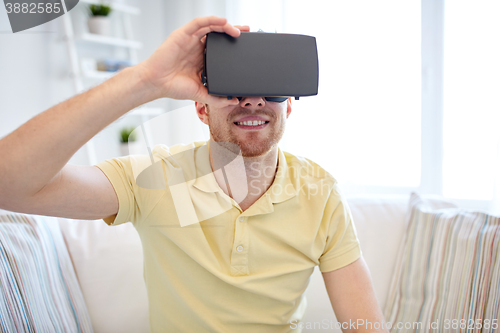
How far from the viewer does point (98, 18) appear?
2.27m

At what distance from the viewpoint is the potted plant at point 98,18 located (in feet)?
7.44

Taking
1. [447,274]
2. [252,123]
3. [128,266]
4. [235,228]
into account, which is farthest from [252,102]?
[447,274]

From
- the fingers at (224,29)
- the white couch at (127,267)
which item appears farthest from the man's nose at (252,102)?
the white couch at (127,267)

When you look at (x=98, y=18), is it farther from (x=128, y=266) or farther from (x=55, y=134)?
(x=55, y=134)

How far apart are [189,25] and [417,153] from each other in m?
1.74

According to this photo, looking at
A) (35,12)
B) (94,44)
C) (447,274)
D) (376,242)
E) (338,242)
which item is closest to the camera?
(338,242)

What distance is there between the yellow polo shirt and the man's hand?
11.7 inches

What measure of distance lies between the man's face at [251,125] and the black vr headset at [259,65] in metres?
0.23

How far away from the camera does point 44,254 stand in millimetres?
1082

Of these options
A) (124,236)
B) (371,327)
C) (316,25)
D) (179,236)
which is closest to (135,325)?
(124,236)

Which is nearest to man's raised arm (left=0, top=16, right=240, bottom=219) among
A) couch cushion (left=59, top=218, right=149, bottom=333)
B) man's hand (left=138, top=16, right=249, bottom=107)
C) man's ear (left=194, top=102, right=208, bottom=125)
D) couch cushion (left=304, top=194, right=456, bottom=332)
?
man's hand (left=138, top=16, right=249, bottom=107)

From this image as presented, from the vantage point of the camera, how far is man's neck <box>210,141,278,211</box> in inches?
41.5

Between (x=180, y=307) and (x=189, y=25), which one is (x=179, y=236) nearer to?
(x=180, y=307)

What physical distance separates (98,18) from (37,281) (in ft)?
5.76
